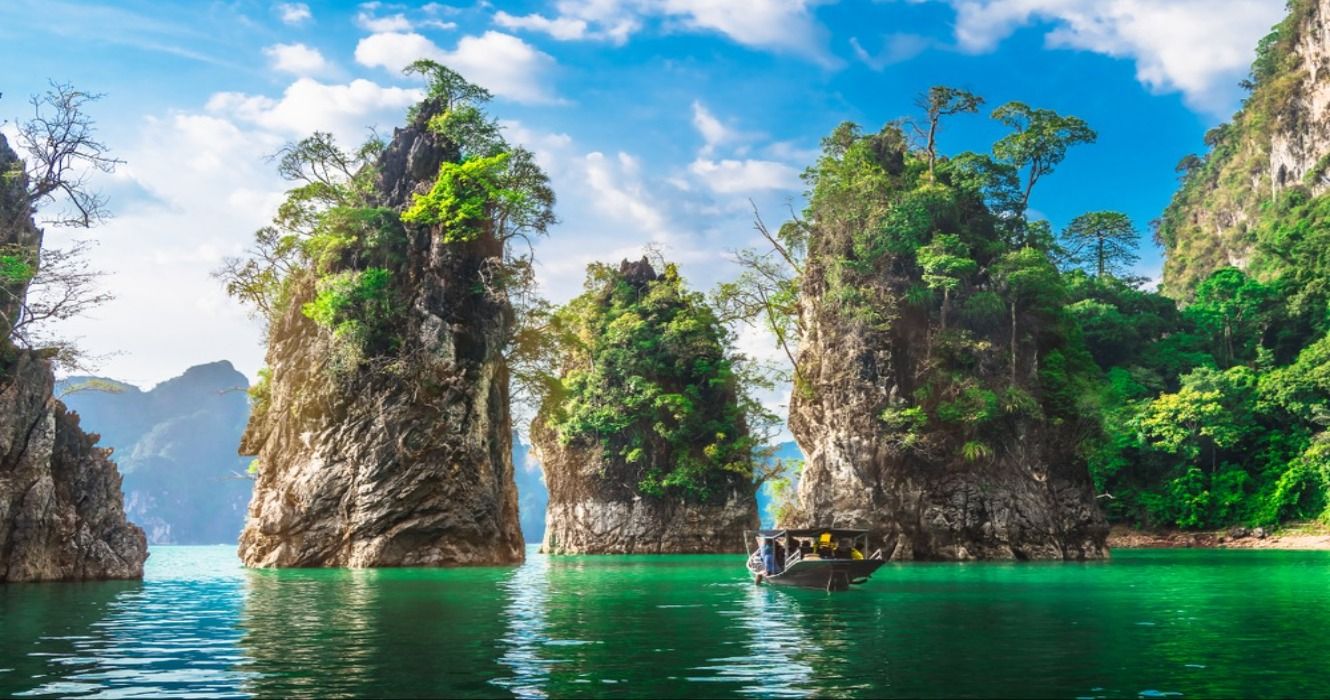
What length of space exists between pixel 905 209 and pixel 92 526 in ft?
131

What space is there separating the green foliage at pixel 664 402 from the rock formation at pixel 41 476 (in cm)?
3900

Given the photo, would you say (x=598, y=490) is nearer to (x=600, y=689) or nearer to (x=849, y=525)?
(x=849, y=525)

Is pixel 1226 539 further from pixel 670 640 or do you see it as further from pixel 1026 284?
pixel 670 640

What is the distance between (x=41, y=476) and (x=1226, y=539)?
66.2m

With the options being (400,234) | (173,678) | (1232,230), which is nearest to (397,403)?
(400,234)

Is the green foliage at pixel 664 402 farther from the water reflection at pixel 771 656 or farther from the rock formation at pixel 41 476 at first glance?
the water reflection at pixel 771 656

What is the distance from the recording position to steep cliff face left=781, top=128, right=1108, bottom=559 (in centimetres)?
5084

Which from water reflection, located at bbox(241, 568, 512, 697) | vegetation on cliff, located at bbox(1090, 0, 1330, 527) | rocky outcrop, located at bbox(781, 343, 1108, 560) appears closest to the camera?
water reflection, located at bbox(241, 568, 512, 697)

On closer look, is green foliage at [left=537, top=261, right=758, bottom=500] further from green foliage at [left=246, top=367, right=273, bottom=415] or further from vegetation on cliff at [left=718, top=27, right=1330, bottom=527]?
green foliage at [left=246, top=367, right=273, bottom=415]

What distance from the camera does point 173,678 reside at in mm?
12234

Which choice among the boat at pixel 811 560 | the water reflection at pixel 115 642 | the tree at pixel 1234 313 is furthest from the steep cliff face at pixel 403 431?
the tree at pixel 1234 313

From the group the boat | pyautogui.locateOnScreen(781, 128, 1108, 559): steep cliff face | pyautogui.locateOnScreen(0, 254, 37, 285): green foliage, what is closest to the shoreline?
pyautogui.locateOnScreen(781, 128, 1108, 559): steep cliff face

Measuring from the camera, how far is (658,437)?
236 ft

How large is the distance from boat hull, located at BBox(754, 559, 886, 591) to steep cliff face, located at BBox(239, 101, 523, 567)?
63.9ft
